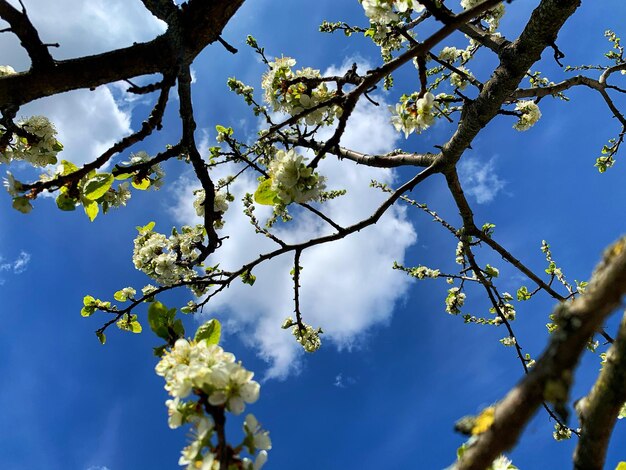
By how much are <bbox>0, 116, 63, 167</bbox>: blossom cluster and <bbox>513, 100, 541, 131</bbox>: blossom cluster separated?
17.0 feet

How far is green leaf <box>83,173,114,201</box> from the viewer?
2.57m

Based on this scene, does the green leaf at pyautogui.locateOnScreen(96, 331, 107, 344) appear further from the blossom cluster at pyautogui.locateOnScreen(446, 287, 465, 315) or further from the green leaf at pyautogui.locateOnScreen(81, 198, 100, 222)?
the blossom cluster at pyautogui.locateOnScreen(446, 287, 465, 315)

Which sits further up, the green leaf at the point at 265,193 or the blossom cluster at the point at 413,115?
the blossom cluster at the point at 413,115

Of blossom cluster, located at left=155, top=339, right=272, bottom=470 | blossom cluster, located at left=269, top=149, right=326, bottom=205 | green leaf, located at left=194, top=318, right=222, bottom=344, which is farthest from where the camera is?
blossom cluster, located at left=269, top=149, right=326, bottom=205

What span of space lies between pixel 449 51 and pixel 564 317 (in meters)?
6.28

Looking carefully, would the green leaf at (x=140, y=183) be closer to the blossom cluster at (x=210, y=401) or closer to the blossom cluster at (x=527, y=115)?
the blossom cluster at (x=210, y=401)

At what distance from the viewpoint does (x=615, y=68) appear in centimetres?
512

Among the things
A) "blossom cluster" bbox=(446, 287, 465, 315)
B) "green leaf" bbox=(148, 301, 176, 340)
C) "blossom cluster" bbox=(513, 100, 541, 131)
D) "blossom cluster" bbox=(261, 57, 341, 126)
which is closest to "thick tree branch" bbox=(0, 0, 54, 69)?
"blossom cluster" bbox=(261, 57, 341, 126)

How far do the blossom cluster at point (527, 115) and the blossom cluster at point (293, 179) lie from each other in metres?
4.33

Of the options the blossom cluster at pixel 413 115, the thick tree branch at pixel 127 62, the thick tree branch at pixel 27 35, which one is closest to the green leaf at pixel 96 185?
the thick tree branch at pixel 127 62

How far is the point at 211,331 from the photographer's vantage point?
167cm

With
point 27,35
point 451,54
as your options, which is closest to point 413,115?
point 27,35

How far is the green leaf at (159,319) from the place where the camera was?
171 centimetres

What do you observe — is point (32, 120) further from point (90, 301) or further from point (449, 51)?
point (449, 51)
